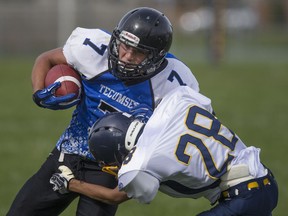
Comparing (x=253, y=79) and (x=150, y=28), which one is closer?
(x=150, y=28)

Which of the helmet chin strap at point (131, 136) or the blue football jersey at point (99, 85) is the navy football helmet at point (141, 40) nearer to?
the blue football jersey at point (99, 85)

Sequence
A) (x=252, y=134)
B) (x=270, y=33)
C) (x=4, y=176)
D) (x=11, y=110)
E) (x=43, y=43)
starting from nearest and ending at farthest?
(x=4, y=176) < (x=252, y=134) < (x=11, y=110) < (x=43, y=43) < (x=270, y=33)

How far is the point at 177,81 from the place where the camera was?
15.2ft

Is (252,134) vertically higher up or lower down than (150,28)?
lower down

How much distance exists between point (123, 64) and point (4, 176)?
4038mm

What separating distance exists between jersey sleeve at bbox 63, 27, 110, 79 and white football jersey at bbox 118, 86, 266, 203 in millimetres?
813

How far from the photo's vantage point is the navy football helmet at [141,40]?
14.4 ft

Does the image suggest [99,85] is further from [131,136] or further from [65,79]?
[131,136]

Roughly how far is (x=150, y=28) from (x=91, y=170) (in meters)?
1.01

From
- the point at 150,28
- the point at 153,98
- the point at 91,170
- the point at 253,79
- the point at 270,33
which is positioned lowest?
the point at 270,33

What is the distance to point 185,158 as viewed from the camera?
3799mm

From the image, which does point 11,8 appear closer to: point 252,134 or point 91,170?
point 252,134

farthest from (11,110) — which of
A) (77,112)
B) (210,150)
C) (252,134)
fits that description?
(210,150)

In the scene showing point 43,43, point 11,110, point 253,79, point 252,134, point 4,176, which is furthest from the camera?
point 43,43
